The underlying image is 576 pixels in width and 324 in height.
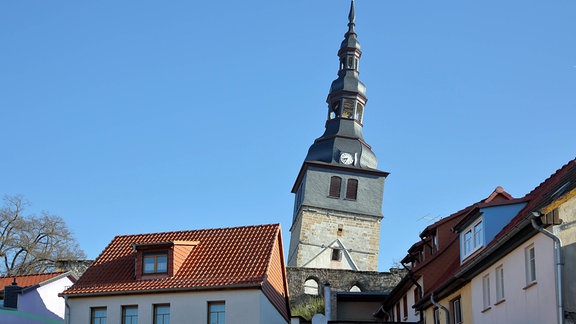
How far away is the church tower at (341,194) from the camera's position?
75.4 m

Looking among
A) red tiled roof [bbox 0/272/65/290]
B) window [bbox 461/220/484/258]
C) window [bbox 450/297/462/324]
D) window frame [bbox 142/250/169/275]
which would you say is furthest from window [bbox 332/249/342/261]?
window [bbox 461/220/484/258]

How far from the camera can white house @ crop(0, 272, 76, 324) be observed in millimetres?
37606

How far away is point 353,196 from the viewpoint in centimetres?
7762

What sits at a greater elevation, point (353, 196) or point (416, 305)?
point (353, 196)

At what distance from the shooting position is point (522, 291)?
19297 mm

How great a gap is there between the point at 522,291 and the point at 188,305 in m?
14.1

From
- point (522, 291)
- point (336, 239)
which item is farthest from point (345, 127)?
point (522, 291)

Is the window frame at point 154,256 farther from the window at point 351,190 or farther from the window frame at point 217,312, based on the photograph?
the window at point 351,190

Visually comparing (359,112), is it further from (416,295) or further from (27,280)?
(416,295)

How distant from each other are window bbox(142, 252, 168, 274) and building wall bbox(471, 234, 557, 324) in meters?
13.0

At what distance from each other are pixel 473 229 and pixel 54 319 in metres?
21.6

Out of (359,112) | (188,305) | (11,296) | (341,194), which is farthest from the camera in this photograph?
(359,112)

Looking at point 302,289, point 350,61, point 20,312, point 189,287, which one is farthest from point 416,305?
point 350,61

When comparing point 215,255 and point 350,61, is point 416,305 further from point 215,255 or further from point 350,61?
point 350,61
